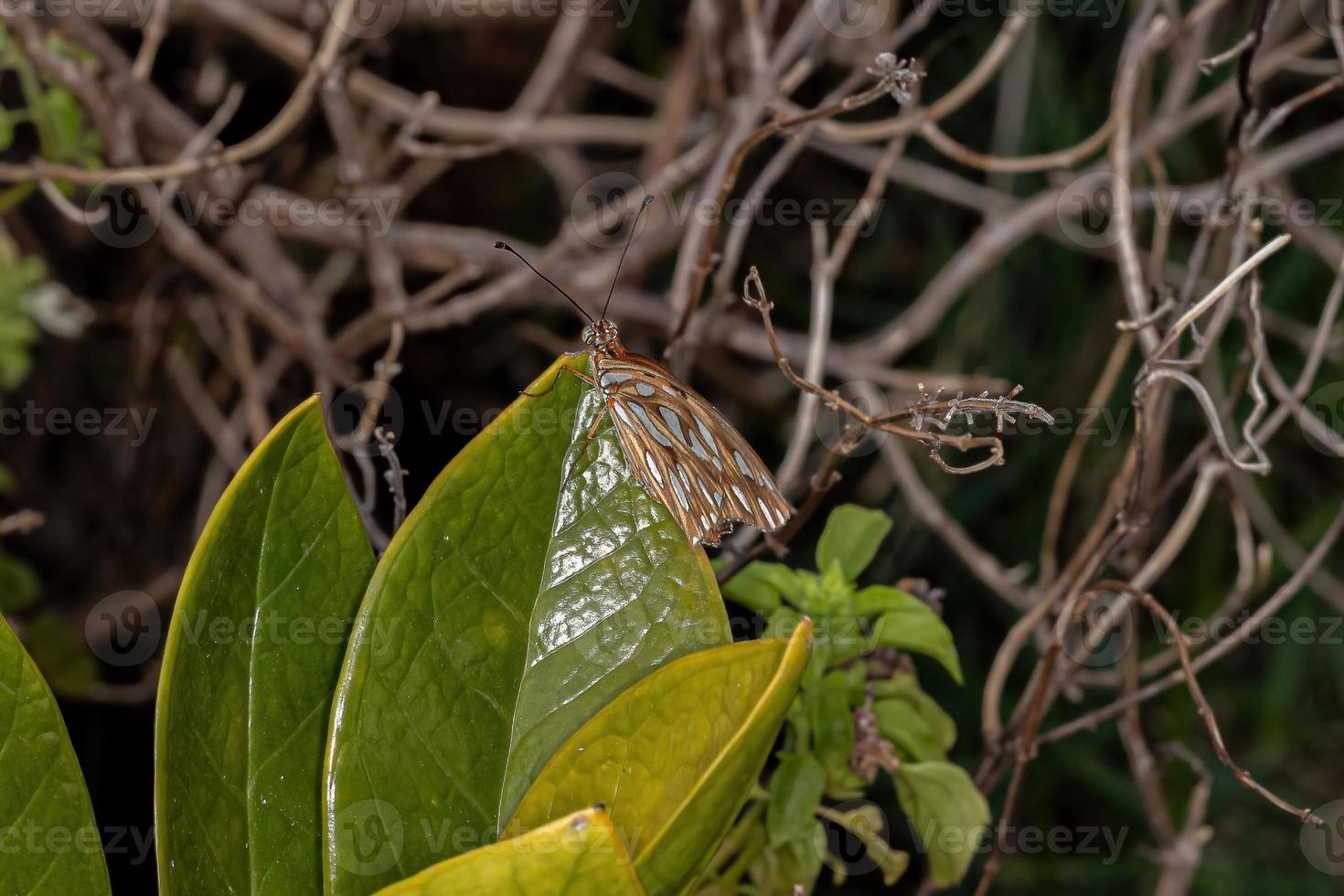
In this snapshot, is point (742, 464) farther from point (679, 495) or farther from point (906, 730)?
point (906, 730)

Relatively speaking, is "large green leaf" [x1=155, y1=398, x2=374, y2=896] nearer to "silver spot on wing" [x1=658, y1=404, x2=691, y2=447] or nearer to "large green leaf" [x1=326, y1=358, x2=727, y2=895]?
"large green leaf" [x1=326, y1=358, x2=727, y2=895]

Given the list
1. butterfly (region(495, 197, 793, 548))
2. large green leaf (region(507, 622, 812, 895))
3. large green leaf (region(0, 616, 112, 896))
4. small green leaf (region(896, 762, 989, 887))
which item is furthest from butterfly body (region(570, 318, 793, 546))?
large green leaf (region(0, 616, 112, 896))

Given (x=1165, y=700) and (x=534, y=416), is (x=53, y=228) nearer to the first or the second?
(x=534, y=416)

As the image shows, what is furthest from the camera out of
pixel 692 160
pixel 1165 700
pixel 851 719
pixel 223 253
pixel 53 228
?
pixel 1165 700

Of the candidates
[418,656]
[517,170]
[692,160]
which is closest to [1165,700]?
[692,160]

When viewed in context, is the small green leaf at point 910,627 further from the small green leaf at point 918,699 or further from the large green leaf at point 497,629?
the large green leaf at point 497,629

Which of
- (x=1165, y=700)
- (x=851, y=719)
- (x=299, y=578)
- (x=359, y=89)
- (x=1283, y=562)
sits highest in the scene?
(x=359, y=89)

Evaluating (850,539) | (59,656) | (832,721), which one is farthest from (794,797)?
(59,656)

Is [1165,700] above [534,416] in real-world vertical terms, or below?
below
